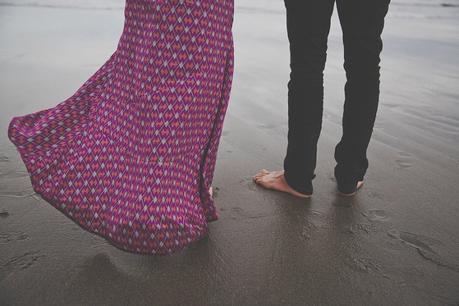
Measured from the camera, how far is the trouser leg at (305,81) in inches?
60.9

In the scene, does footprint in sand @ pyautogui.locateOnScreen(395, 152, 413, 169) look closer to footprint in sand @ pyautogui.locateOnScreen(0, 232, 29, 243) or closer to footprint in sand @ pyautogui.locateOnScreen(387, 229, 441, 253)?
footprint in sand @ pyautogui.locateOnScreen(387, 229, 441, 253)

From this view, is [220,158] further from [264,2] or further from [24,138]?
[264,2]

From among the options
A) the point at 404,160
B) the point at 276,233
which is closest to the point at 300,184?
the point at 276,233

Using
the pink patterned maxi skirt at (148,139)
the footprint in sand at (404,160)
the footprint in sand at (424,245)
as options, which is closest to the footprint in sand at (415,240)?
the footprint in sand at (424,245)

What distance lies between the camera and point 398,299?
1222mm

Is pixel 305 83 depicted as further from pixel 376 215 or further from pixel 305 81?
pixel 376 215

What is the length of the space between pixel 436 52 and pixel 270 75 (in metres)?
2.70

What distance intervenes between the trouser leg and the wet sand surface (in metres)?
0.18

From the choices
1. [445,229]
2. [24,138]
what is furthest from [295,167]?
[24,138]

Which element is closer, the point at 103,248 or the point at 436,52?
the point at 103,248

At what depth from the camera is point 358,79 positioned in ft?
5.40

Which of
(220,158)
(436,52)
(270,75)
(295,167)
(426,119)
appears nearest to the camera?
(295,167)

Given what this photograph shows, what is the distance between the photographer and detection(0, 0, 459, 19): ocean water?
884 centimetres

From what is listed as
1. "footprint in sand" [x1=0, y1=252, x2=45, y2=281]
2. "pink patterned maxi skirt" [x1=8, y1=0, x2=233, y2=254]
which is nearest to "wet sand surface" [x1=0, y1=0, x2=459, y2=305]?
"footprint in sand" [x1=0, y1=252, x2=45, y2=281]
